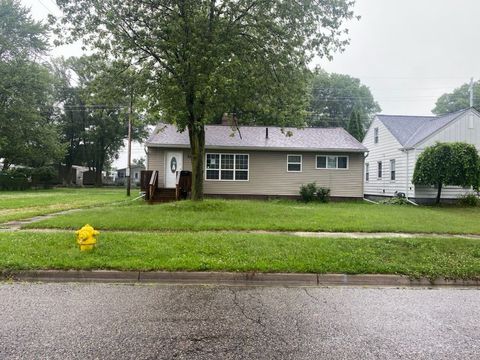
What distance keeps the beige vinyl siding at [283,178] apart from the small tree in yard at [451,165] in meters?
3.54

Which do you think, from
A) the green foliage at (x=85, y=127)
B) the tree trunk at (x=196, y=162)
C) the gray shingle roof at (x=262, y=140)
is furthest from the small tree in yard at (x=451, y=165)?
the green foliage at (x=85, y=127)

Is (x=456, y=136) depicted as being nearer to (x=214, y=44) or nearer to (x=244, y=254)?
(x=214, y=44)

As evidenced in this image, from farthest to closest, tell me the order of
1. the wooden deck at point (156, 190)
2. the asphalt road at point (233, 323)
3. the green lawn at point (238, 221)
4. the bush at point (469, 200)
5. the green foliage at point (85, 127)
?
the green foliage at point (85, 127), the bush at point (469, 200), the wooden deck at point (156, 190), the green lawn at point (238, 221), the asphalt road at point (233, 323)

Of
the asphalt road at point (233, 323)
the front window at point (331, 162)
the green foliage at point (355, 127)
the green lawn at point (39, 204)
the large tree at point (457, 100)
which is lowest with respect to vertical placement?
the asphalt road at point (233, 323)

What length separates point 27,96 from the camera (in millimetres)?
31406

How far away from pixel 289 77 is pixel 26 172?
101ft

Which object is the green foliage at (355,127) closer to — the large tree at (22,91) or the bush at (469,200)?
the bush at (469,200)

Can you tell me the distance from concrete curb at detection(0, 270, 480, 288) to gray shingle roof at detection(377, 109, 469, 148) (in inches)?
602

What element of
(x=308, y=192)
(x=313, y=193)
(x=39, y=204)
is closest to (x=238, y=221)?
(x=308, y=192)

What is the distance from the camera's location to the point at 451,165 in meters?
16.4

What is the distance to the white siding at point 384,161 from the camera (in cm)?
2001

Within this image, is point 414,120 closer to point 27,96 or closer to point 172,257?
point 172,257

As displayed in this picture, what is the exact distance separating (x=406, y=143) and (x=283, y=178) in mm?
7431

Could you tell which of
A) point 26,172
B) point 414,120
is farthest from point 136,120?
point 26,172
